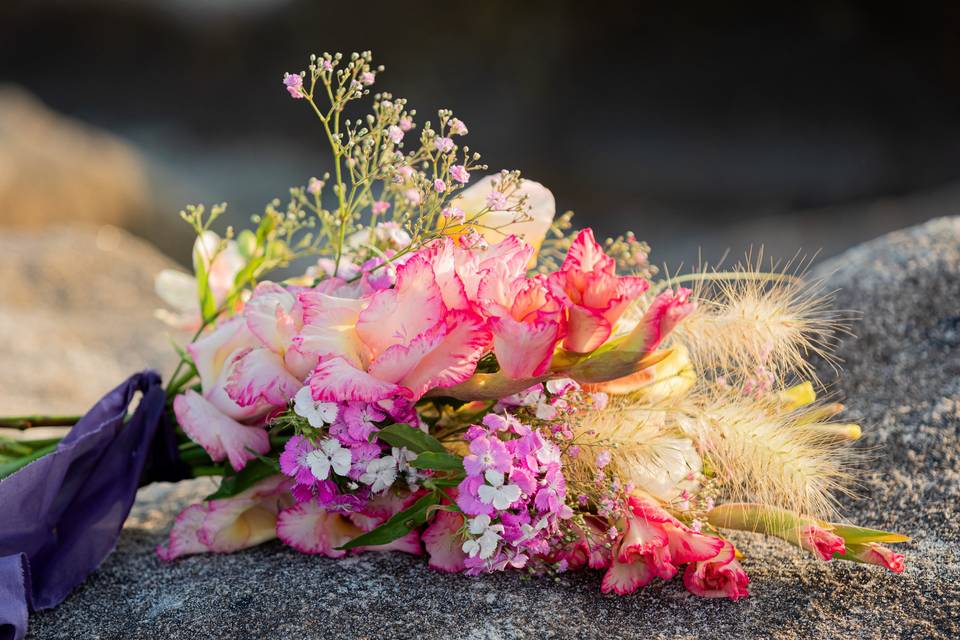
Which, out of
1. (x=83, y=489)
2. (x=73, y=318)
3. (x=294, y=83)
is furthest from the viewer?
(x=73, y=318)

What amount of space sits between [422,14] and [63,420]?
8.93 ft

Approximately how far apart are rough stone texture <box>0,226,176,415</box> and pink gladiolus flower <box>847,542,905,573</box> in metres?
1.09

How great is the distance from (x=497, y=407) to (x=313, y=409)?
0.13m

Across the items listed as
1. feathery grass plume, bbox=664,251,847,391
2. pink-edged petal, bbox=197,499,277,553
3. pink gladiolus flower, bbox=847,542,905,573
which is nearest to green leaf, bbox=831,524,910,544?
pink gladiolus flower, bbox=847,542,905,573

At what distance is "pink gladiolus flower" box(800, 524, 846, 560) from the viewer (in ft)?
1.91

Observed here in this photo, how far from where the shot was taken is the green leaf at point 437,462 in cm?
58

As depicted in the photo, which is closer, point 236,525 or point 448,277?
point 448,277

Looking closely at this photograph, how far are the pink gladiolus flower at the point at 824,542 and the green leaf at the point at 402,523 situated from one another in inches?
9.9

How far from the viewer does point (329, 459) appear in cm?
60

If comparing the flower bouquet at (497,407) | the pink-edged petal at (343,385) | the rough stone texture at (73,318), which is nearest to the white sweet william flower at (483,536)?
the flower bouquet at (497,407)

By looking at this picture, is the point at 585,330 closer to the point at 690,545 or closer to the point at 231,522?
the point at 690,545

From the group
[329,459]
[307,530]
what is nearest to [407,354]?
[329,459]

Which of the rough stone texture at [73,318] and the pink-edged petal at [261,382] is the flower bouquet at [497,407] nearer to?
the pink-edged petal at [261,382]

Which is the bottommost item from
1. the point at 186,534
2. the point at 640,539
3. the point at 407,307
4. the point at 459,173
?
the point at 186,534
